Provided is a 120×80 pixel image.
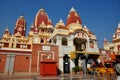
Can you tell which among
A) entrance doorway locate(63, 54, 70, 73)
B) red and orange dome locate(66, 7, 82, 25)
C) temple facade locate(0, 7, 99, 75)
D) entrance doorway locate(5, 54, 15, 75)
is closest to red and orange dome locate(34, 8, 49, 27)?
red and orange dome locate(66, 7, 82, 25)

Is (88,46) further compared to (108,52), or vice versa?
(108,52)

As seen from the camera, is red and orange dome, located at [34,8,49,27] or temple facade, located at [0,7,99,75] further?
red and orange dome, located at [34,8,49,27]

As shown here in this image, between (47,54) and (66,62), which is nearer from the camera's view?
(47,54)

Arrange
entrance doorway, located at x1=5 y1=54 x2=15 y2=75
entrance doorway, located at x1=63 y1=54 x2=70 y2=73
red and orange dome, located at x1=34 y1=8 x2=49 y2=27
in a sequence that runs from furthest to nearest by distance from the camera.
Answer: red and orange dome, located at x1=34 y1=8 x2=49 y2=27 < entrance doorway, located at x1=63 y1=54 x2=70 y2=73 < entrance doorway, located at x1=5 y1=54 x2=15 y2=75

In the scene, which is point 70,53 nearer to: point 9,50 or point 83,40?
point 83,40

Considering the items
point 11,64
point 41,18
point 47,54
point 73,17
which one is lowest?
point 11,64

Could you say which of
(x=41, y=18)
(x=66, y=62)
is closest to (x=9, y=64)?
(x=66, y=62)

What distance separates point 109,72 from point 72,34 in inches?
463

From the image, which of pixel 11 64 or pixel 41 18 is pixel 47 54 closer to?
pixel 11 64

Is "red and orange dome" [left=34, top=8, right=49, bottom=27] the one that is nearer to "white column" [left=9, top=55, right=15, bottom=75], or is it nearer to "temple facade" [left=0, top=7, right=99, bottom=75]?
"temple facade" [left=0, top=7, right=99, bottom=75]

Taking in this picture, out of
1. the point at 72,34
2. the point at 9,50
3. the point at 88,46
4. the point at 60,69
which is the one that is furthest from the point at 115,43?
the point at 9,50

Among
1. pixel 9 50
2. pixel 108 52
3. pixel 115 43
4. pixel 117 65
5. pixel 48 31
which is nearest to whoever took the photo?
pixel 117 65

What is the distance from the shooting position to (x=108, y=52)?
110 ft

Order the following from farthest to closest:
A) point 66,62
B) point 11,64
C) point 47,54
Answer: point 66,62 → point 47,54 → point 11,64
